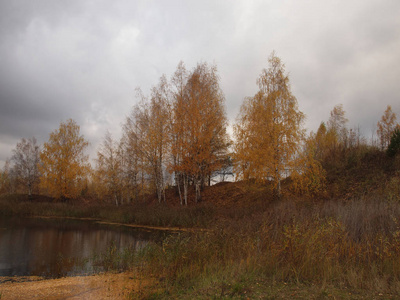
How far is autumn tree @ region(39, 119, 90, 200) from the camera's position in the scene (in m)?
32.9

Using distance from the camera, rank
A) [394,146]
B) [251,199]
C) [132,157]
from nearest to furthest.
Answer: [394,146]
[251,199]
[132,157]

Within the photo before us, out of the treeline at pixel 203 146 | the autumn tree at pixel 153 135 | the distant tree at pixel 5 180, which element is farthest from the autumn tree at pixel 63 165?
the distant tree at pixel 5 180

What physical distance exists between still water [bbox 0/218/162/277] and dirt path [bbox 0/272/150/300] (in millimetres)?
1204

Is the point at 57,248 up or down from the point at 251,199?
Answer: down

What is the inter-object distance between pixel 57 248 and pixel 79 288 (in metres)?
7.33

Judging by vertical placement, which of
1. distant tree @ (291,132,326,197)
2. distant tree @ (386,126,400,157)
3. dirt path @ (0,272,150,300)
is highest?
distant tree @ (386,126,400,157)

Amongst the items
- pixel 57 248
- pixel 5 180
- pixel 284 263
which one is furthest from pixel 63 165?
pixel 5 180

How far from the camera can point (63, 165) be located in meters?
33.2

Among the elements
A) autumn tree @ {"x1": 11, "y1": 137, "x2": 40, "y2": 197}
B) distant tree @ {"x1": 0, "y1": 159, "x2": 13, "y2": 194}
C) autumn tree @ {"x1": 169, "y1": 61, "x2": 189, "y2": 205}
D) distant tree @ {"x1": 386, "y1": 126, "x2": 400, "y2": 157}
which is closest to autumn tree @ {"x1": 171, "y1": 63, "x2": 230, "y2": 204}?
autumn tree @ {"x1": 169, "y1": 61, "x2": 189, "y2": 205}

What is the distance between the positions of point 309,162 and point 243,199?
19.9 feet

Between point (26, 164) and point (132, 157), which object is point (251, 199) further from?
point (26, 164)

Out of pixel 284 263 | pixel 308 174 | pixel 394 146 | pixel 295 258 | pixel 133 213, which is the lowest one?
pixel 284 263

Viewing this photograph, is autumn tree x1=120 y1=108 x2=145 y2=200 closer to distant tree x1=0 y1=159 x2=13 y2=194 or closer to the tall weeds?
the tall weeds

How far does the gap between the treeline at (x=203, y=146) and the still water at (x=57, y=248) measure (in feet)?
24.7
